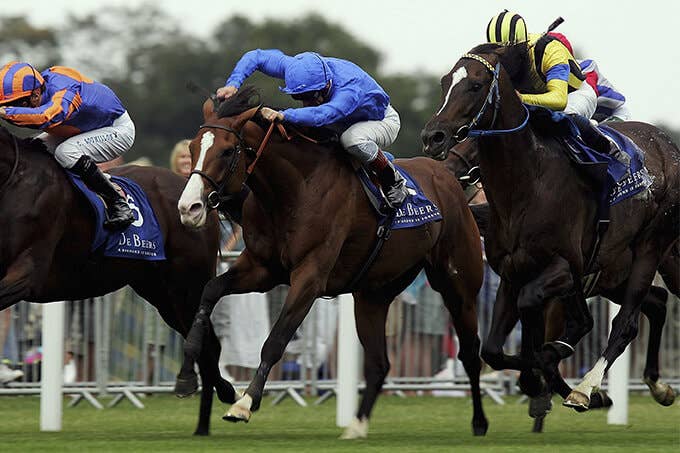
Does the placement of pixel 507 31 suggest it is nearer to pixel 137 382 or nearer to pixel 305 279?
pixel 305 279

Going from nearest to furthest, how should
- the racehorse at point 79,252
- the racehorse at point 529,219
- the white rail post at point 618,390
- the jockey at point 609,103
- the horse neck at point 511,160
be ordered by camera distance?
the racehorse at point 529,219 → the horse neck at point 511,160 → the racehorse at point 79,252 → the jockey at point 609,103 → the white rail post at point 618,390

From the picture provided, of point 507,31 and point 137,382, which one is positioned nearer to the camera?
point 507,31

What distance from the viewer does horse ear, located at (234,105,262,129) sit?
28.9 feet

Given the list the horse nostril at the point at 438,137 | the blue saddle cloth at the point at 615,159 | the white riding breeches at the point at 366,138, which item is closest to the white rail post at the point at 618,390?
the blue saddle cloth at the point at 615,159

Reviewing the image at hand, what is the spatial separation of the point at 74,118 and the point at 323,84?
68.2 inches

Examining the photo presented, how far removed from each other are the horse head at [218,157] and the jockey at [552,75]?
173 centimetres

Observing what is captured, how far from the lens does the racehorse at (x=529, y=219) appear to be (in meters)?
8.93

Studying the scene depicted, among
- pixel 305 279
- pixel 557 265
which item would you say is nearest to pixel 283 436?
→ pixel 305 279

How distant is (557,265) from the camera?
914 cm

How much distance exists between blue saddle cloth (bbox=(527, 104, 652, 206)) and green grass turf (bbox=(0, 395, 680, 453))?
1.57m

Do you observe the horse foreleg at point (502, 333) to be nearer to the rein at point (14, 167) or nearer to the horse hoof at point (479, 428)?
the horse hoof at point (479, 428)

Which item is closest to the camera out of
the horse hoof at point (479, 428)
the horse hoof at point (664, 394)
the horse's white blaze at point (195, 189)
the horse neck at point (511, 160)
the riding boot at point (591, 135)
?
the horse's white blaze at point (195, 189)

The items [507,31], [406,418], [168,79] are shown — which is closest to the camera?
[507,31]

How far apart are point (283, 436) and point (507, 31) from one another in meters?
2.93
